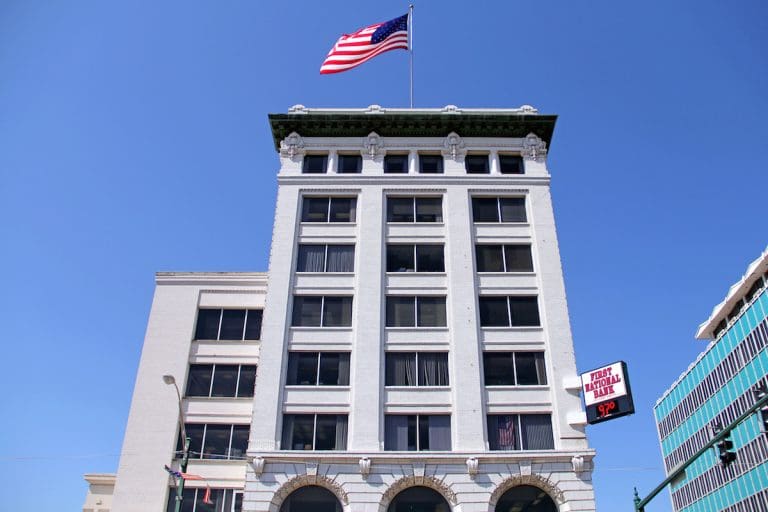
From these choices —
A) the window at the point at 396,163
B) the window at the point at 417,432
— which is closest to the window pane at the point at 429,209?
the window at the point at 396,163

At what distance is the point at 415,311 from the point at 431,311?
0.90 m

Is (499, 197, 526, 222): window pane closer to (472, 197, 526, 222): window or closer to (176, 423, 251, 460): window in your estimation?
(472, 197, 526, 222): window

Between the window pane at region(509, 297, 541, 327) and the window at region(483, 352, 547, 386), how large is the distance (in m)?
1.86

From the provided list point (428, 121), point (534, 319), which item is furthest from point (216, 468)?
point (428, 121)

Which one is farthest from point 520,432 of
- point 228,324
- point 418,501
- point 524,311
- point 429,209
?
point 228,324

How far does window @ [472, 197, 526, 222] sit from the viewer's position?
38938mm

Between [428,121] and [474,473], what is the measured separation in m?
22.1

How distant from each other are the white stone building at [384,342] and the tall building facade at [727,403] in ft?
152

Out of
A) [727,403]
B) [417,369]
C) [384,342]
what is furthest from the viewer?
[727,403]

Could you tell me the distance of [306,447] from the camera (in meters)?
31.5

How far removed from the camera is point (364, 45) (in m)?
39.0

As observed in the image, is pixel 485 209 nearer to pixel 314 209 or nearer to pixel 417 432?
pixel 314 209

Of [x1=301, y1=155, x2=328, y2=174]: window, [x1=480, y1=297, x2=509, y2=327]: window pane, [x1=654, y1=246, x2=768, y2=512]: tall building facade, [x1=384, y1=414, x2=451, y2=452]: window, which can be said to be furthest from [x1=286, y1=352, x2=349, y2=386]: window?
[x1=654, y1=246, x2=768, y2=512]: tall building facade

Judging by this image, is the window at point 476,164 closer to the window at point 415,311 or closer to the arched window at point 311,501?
the window at point 415,311
